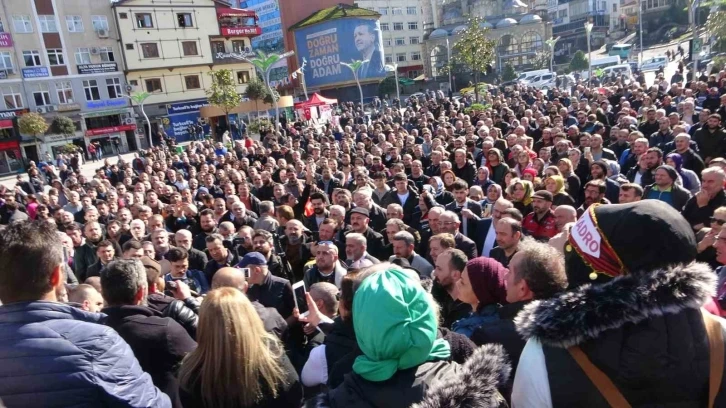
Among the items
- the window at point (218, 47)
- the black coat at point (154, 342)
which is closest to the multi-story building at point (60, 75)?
the window at point (218, 47)

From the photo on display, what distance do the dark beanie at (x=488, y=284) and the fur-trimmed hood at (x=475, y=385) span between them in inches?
36.5

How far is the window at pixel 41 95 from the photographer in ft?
122

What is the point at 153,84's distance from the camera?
4188 cm

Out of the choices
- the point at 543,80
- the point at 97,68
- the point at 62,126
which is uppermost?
the point at 97,68

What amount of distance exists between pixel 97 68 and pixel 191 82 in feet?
24.7

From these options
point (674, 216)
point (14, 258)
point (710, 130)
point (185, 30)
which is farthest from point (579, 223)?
point (185, 30)

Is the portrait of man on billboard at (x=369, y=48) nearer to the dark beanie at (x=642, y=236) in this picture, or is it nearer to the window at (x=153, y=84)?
the window at (x=153, y=84)

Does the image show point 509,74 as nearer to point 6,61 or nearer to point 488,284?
point 6,61

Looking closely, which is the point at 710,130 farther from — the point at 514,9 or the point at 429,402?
the point at 514,9

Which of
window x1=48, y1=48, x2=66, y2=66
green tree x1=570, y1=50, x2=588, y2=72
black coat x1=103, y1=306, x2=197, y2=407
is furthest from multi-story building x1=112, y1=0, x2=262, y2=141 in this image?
black coat x1=103, y1=306, x2=197, y2=407

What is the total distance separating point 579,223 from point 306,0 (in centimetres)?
6338

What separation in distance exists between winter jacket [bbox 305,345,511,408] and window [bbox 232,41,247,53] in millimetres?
48542

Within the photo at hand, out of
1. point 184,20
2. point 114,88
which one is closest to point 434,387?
point 114,88

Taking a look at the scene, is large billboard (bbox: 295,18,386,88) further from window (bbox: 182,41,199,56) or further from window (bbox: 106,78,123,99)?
window (bbox: 106,78,123,99)
